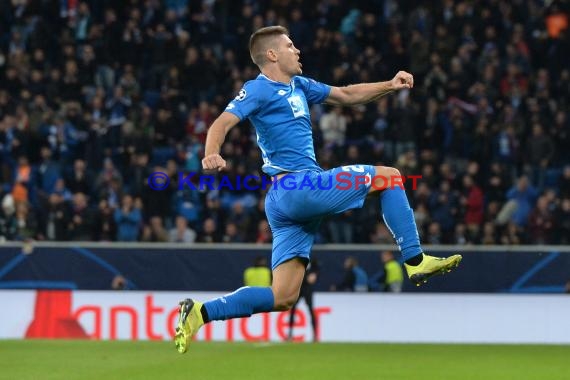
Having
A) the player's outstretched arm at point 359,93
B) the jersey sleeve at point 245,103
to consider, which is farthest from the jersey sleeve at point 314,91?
the jersey sleeve at point 245,103

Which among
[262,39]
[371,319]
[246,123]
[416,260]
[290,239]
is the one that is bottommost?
[371,319]

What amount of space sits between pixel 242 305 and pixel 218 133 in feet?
4.50

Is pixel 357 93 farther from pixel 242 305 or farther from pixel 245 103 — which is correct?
pixel 242 305

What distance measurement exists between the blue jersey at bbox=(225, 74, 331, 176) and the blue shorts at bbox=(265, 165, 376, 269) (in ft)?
0.41

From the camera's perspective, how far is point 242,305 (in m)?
9.02

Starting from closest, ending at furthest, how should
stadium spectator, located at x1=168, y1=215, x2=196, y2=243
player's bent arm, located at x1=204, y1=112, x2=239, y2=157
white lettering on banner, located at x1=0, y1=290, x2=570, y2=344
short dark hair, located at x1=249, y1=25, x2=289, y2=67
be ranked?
player's bent arm, located at x1=204, y1=112, x2=239, y2=157, short dark hair, located at x1=249, y1=25, x2=289, y2=67, white lettering on banner, located at x1=0, y1=290, x2=570, y2=344, stadium spectator, located at x1=168, y1=215, x2=196, y2=243

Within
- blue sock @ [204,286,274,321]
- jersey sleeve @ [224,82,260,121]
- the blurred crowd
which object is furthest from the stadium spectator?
jersey sleeve @ [224,82,260,121]

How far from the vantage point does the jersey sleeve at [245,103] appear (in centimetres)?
877

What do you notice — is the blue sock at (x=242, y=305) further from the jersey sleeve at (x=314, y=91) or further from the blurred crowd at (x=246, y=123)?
the blurred crowd at (x=246, y=123)

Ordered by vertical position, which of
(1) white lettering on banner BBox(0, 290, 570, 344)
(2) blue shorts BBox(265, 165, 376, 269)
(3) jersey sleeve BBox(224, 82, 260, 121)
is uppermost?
(3) jersey sleeve BBox(224, 82, 260, 121)

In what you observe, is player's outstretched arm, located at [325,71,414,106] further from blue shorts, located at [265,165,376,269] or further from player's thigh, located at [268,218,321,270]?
player's thigh, located at [268,218,321,270]

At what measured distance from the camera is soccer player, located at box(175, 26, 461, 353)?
8.81 meters

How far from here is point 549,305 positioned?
64.8ft

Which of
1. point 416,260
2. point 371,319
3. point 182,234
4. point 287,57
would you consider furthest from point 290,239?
point 182,234
